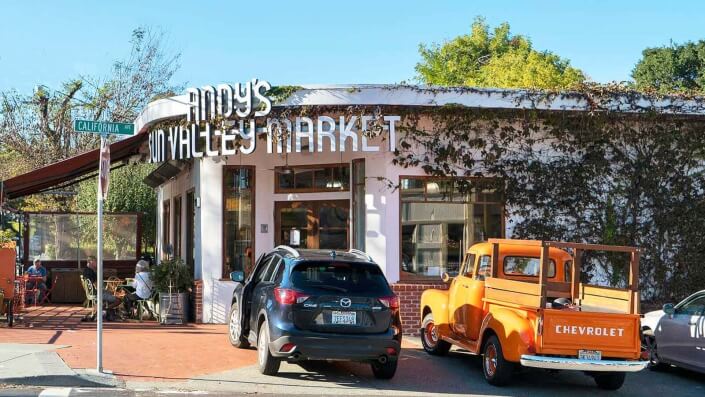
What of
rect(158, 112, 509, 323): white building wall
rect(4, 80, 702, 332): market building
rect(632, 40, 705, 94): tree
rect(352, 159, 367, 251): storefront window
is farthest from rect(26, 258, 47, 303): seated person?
rect(632, 40, 705, 94): tree

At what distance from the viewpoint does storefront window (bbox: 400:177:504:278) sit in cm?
1645

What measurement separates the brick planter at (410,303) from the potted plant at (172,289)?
4.36 m

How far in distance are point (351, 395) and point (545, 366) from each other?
2.43 meters

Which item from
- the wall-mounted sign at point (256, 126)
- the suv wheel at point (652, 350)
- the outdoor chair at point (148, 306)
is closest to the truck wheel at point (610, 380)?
the suv wheel at point (652, 350)

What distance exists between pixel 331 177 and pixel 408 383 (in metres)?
7.03

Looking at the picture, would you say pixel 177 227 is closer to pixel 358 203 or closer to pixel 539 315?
pixel 358 203

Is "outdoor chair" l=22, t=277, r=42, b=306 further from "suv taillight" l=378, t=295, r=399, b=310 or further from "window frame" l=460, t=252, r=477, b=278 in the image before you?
"suv taillight" l=378, t=295, r=399, b=310

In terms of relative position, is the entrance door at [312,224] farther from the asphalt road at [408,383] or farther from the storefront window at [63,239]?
the storefront window at [63,239]

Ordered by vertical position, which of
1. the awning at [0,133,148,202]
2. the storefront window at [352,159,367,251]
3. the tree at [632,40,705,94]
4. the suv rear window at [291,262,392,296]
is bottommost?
the suv rear window at [291,262,392,296]

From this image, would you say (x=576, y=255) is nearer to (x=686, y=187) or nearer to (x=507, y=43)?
(x=686, y=187)

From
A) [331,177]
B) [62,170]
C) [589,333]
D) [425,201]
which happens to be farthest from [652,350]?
[62,170]

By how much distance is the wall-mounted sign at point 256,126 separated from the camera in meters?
15.5

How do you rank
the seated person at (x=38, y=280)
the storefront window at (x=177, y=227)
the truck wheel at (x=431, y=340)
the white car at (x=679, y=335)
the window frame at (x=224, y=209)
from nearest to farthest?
the white car at (x=679, y=335) < the truck wheel at (x=431, y=340) < the window frame at (x=224, y=209) < the seated person at (x=38, y=280) < the storefront window at (x=177, y=227)

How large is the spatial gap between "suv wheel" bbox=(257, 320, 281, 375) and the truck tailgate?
344 centimetres
